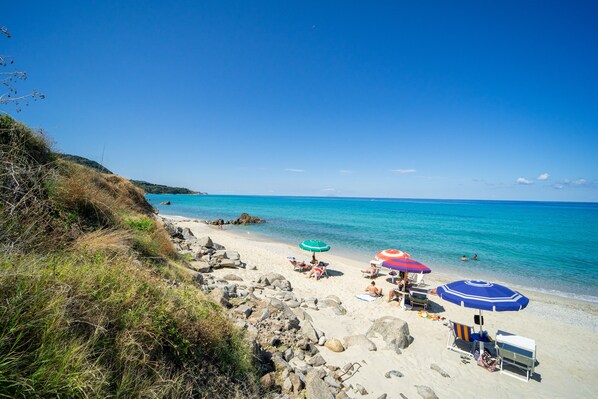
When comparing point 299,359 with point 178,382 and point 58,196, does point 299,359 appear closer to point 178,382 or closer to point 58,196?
point 178,382

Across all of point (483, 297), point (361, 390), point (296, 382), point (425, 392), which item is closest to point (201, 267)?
point (296, 382)

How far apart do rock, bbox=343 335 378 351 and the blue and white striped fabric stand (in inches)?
110

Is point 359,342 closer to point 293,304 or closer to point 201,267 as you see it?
point 293,304

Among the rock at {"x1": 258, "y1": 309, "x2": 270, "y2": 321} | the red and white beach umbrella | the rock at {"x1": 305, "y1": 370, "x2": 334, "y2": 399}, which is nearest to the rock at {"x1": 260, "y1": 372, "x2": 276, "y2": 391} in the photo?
the rock at {"x1": 305, "y1": 370, "x2": 334, "y2": 399}

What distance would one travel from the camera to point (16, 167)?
4375mm

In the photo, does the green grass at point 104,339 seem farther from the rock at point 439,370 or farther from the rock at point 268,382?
the rock at point 439,370

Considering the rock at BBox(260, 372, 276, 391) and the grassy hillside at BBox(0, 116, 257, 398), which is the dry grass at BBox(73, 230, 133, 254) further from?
the rock at BBox(260, 372, 276, 391)

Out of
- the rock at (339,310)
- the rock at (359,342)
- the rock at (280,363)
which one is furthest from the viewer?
the rock at (339,310)

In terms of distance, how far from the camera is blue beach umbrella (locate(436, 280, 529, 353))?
702cm

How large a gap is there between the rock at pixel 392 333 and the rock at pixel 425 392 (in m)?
1.45

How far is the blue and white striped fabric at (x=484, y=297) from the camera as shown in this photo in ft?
23.0

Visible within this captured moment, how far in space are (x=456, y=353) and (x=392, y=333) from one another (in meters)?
2.12

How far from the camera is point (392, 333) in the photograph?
8.02m

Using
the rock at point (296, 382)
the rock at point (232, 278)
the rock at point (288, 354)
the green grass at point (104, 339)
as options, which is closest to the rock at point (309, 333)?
the rock at point (288, 354)
